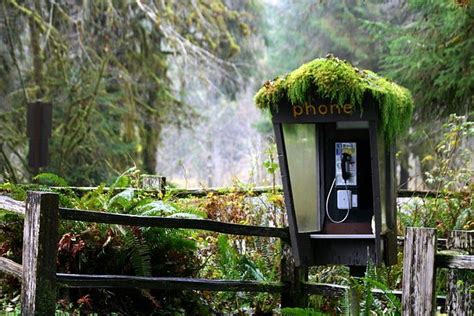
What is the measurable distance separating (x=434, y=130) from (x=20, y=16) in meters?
9.16

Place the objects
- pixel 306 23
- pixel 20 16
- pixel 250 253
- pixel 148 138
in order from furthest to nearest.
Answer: pixel 306 23
pixel 148 138
pixel 20 16
pixel 250 253

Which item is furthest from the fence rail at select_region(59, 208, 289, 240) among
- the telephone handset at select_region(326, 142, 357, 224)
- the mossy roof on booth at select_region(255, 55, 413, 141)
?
the mossy roof on booth at select_region(255, 55, 413, 141)

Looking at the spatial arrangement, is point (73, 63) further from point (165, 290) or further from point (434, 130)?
point (165, 290)

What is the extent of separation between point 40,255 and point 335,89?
271 centimetres

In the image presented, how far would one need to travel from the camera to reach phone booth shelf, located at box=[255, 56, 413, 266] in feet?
22.3

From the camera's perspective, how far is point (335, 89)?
6719mm

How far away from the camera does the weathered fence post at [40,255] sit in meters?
5.70

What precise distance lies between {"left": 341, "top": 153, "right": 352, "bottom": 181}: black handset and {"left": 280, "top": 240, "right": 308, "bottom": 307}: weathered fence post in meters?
0.82

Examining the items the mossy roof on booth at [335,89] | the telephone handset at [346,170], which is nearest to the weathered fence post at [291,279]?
the telephone handset at [346,170]

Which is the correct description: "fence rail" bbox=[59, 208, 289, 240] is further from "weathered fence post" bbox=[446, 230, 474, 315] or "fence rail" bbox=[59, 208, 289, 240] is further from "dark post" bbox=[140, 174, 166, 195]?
"dark post" bbox=[140, 174, 166, 195]

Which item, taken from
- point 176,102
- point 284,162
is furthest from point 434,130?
point 284,162

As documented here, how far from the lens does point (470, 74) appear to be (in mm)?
14453

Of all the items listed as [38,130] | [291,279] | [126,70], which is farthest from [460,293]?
[126,70]

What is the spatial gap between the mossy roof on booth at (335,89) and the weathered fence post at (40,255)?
7.04ft
